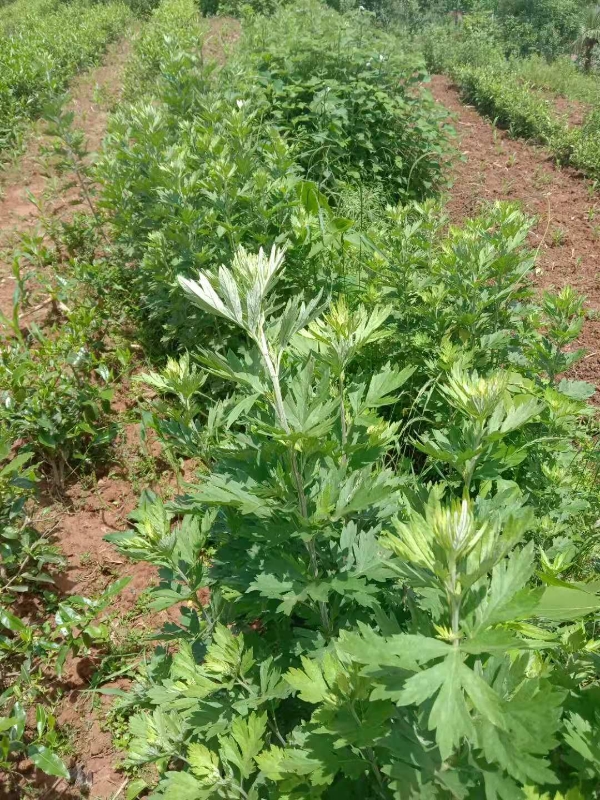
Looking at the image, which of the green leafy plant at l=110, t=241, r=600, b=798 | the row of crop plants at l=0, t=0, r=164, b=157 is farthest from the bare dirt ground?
the row of crop plants at l=0, t=0, r=164, b=157

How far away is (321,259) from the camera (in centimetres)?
346

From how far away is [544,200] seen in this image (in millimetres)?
5469

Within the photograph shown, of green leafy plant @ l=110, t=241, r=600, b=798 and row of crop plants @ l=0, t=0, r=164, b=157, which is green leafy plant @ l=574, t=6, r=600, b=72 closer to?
row of crop plants @ l=0, t=0, r=164, b=157

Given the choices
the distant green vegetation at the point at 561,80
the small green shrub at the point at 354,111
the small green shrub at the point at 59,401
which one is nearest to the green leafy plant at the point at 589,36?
the distant green vegetation at the point at 561,80

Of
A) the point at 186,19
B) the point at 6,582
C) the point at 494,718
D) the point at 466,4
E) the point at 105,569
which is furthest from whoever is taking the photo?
the point at 466,4

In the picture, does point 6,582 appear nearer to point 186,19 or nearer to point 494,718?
point 494,718

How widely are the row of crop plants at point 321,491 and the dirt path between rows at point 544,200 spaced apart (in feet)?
4.48

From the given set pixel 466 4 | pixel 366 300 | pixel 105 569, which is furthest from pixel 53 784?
pixel 466 4

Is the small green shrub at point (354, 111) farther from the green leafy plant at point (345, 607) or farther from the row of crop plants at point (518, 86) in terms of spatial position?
the green leafy plant at point (345, 607)

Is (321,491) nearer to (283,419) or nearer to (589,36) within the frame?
(283,419)

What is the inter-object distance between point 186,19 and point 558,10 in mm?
7580

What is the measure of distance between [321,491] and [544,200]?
5.10m

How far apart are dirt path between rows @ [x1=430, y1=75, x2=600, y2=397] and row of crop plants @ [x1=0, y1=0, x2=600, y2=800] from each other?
1.37m

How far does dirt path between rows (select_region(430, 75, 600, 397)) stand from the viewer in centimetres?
431
